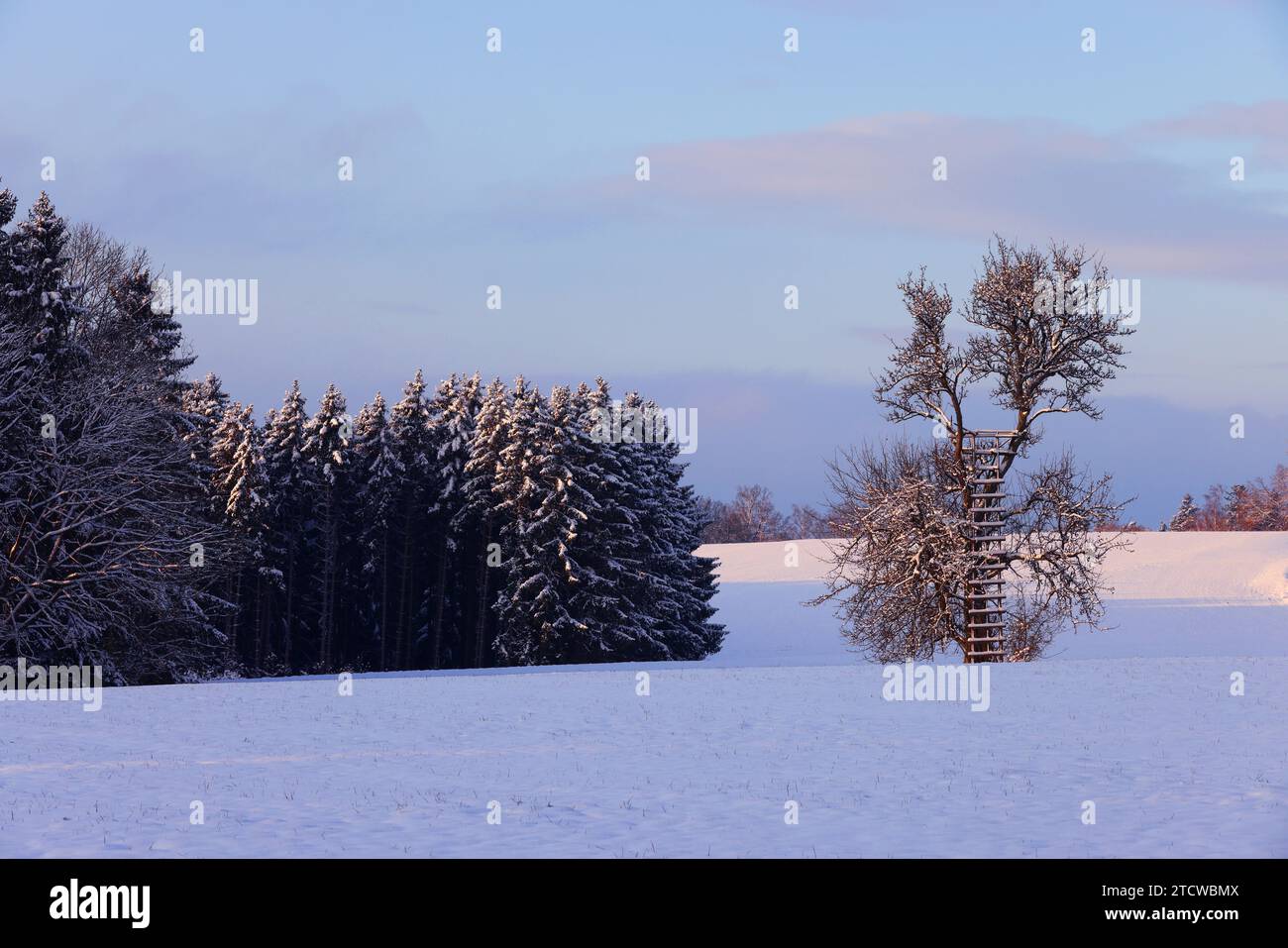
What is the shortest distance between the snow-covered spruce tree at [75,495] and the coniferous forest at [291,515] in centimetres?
9

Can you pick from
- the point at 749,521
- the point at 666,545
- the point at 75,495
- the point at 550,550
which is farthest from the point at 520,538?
the point at 749,521

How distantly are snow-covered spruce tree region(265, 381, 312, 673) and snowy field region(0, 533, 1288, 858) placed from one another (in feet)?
121

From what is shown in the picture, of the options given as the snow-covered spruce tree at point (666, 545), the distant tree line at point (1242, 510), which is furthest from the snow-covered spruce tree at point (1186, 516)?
the snow-covered spruce tree at point (666, 545)

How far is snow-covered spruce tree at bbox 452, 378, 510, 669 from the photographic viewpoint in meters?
63.9

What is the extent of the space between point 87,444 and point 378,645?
36468mm

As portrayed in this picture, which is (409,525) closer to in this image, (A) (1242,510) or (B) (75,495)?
(B) (75,495)

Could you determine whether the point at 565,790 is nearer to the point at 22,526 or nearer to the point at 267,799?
the point at 267,799

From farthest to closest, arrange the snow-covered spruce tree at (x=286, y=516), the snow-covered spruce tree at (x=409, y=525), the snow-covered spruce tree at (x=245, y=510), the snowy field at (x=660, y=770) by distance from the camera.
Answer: the snow-covered spruce tree at (x=409, y=525)
the snow-covered spruce tree at (x=286, y=516)
the snow-covered spruce tree at (x=245, y=510)
the snowy field at (x=660, y=770)

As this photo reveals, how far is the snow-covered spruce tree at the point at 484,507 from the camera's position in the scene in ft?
210

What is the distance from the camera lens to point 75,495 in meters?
35.6

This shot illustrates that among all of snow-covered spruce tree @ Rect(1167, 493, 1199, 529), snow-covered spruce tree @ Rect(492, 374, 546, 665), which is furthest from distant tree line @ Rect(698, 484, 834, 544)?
snow-covered spruce tree @ Rect(492, 374, 546, 665)

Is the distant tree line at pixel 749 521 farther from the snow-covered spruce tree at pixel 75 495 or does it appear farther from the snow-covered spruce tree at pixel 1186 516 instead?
the snow-covered spruce tree at pixel 75 495
